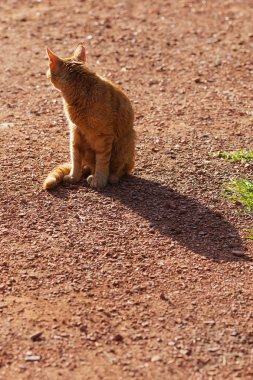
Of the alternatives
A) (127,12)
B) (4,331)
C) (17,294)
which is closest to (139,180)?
(17,294)

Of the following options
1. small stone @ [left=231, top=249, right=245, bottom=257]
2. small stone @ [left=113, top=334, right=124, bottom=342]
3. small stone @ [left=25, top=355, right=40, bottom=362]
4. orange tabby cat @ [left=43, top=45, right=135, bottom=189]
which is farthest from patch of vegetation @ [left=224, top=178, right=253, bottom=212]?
small stone @ [left=25, top=355, right=40, bottom=362]

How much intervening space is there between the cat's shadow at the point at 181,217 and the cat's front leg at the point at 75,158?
9 centimetres

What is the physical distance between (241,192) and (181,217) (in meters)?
0.70

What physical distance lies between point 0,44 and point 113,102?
449 centimetres

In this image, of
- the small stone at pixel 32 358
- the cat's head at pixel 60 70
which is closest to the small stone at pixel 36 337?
the small stone at pixel 32 358

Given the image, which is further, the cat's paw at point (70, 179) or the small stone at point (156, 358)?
the cat's paw at point (70, 179)

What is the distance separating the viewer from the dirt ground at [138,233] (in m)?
4.53

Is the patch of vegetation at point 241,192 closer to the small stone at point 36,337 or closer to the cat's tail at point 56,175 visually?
the cat's tail at point 56,175

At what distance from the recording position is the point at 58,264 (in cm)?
539

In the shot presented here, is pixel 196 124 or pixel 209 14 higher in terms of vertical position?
pixel 209 14

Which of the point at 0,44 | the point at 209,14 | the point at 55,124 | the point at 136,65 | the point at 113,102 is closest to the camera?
the point at 113,102

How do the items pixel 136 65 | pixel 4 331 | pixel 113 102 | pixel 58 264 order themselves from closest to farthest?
pixel 4 331
pixel 58 264
pixel 113 102
pixel 136 65

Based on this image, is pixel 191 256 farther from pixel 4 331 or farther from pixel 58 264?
pixel 4 331

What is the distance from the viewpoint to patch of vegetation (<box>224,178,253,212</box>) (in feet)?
20.8
